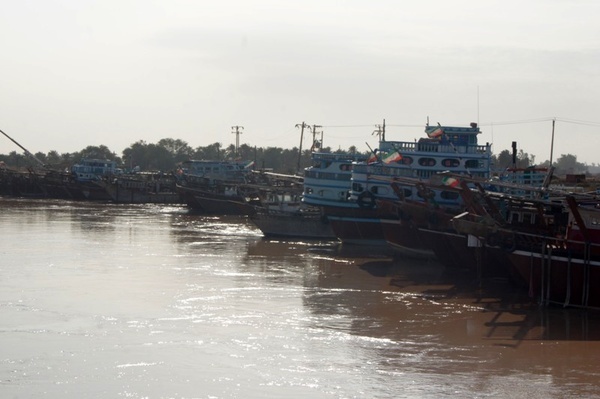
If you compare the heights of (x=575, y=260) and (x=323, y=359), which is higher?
(x=575, y=260)

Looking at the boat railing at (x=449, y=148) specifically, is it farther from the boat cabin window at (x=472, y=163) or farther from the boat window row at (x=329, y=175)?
the boat window row at (x=329, y=175)

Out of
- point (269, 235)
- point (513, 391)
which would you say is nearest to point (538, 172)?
point (269, 235)

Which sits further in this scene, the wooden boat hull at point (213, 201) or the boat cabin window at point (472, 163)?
the wooden boat hull at point (213, 201)

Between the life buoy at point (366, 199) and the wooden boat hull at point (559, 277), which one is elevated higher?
the life buoy at point (366, 199)

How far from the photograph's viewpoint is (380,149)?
151 feet

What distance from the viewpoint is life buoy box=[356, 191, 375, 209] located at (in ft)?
140

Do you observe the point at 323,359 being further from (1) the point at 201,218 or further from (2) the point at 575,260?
(1) the point at 201,218

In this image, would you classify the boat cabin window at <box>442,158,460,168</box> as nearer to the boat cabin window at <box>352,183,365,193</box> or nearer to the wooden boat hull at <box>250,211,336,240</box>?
the boat cabin window at <box>352,183,365,193</box>

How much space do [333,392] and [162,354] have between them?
13.9ft

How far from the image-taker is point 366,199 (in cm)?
4291

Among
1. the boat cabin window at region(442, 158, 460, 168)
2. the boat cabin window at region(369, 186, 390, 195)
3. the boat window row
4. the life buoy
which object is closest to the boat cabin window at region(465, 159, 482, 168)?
the boat cabin window at region(442, 158, 460, 168)

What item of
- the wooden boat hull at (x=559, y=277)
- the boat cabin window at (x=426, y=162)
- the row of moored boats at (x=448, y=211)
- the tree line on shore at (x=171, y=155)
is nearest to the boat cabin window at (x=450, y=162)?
the row of moored boats at (x=448, y=211)

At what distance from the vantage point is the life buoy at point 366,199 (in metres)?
42.7

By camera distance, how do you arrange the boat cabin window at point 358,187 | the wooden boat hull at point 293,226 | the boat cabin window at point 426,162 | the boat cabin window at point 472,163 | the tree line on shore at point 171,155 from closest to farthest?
the boat cabin window at point 472,163, the boat cabin window at point 426,162, the boat cabin window at point 358,187, the wooden boat hull at point 293,226, the tree line on shore at point 171,155
